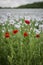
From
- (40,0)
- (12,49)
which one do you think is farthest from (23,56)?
(40,0)

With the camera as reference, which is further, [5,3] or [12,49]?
[5,3]

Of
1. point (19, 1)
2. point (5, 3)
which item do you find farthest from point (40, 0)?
point (5, 3)

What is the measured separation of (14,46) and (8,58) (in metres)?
0.18

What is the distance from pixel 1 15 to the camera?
469 cm

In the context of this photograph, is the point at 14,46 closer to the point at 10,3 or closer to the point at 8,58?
the point at 8,58

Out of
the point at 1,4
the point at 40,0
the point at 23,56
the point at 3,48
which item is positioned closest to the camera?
the point at 23,56

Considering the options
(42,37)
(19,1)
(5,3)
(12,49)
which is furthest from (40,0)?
(12,49)

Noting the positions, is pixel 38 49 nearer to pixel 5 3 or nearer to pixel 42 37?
pixel 42 37

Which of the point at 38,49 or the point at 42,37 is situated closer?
the point at 38,49

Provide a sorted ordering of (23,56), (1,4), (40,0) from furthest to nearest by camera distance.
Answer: (40,0) < (1,4) < (23,56)

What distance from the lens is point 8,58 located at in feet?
8.47

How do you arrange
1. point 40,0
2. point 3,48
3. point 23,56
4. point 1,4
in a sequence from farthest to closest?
point 40,0 < point 1,4 < point 3,48 < point 23,56

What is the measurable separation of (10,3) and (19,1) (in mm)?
226

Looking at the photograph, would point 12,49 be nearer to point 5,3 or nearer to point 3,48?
point 3,48
